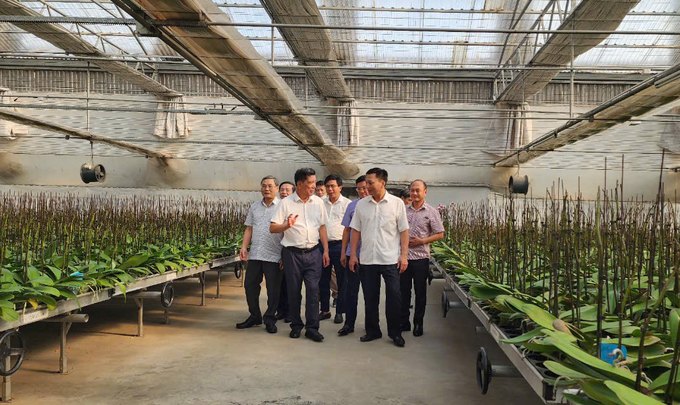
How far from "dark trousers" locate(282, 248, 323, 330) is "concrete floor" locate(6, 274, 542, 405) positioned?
14 cm

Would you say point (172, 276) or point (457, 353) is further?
point (172, 276)

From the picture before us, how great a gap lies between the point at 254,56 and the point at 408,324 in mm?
2144

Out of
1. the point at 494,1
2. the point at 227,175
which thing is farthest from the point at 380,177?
the point at 227,175

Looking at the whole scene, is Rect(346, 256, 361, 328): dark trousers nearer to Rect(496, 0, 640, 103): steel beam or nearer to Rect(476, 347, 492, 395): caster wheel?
Rect(476, 347, 492, 395): caster wheel

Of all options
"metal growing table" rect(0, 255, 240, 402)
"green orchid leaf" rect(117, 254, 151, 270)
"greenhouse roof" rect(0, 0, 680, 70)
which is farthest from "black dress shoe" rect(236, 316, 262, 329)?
"greenhouse roof" rect(0, 0, 680, 70)

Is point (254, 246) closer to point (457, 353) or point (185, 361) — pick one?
point (185, 361)

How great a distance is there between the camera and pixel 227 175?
11.0 m

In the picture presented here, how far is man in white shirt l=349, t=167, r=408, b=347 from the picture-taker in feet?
12.6

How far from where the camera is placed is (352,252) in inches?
158

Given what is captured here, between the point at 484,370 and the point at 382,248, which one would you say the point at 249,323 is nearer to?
the point at 382,248

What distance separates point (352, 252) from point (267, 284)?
727mm

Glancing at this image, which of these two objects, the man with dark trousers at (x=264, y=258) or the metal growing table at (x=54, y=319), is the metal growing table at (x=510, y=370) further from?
the metal growing table at (x=54, y=319)

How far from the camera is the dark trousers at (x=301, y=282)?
4.02 m

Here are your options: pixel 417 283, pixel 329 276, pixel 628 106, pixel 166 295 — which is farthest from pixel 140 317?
pixel 628 106
